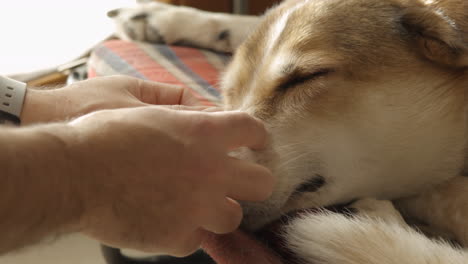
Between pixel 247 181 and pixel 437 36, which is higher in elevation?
pixel 437 36

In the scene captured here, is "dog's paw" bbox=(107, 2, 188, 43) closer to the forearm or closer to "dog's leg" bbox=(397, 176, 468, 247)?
"dog's leg" bbox=(397, 176, 468, 247)

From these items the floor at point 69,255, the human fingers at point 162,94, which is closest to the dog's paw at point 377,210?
the human fingers at point 162,94

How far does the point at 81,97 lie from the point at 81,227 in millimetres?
429

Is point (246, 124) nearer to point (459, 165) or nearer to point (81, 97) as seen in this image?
point (81, 97)

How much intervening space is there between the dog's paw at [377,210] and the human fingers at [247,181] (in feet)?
0.79

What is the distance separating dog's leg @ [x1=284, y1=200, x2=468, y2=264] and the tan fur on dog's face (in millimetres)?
144

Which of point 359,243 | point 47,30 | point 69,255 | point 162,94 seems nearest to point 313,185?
point 359,243

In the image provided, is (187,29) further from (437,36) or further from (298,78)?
(437,36)

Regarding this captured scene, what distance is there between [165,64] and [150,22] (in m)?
0.30

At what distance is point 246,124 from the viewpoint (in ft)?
2.54

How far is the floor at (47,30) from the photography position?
8.05ft

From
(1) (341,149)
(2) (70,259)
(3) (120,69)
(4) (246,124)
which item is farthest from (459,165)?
(2) (70,259)

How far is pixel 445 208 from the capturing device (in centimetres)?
101

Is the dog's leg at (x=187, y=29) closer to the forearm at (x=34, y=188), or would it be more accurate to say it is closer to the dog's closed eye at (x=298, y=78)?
the dog's closed eye at (x=298, y=78)
